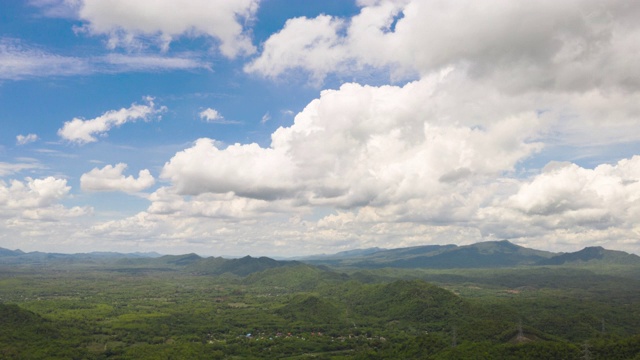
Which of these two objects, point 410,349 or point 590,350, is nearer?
point 590,350

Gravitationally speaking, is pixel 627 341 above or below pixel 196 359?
above

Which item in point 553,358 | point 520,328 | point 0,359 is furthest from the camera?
point 520,328

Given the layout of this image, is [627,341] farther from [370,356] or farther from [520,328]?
[370,356]

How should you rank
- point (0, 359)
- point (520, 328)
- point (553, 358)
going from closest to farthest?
point (553, 358), point (0, 359), point (520, 328)

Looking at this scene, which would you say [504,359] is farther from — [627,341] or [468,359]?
[627,341]

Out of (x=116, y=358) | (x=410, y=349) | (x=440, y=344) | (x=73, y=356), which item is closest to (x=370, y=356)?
(x=410, y=349)

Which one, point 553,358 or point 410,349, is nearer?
point 553,358

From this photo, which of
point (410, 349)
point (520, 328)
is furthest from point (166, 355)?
point (520, 328)

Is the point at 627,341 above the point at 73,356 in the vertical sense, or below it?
above
